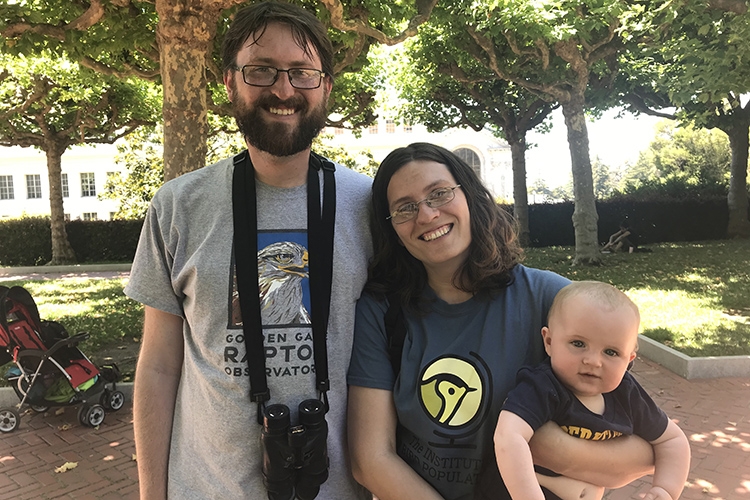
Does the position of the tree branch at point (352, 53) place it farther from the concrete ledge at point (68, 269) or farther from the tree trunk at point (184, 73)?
the concrete ledge at point (68, 269)

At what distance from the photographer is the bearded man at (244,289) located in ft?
5.48

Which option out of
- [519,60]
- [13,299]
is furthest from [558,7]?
[13,299]

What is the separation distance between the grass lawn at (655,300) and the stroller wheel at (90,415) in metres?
1.59

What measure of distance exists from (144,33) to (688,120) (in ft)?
54.8

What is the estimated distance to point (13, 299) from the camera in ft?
18.1

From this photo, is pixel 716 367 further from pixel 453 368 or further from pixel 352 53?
pixel 352 53

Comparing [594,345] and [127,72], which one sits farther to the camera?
[127,72]

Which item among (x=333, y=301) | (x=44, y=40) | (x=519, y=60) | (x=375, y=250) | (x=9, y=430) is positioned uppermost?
(x=519, y=60)

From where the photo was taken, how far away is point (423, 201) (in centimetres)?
183

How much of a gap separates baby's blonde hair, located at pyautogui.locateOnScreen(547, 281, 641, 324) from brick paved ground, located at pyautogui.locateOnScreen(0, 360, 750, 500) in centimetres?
301

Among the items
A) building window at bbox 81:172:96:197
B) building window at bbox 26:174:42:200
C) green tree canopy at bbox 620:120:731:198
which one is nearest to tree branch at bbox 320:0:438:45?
green tree canopy at bbox 620:120:731:198

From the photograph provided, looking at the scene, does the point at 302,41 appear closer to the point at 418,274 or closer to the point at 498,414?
Result: the point at 418,274

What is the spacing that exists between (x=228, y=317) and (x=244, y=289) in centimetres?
11

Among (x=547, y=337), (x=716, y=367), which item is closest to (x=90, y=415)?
(x=547, y=337)
